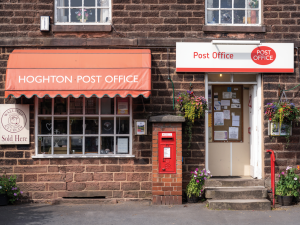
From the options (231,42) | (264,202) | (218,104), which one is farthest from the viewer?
(218,104)

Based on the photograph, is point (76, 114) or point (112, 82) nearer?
point (112, 82)

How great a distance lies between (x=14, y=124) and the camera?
691 centimetres

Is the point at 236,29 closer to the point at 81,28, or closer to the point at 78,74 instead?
the point at 81,28

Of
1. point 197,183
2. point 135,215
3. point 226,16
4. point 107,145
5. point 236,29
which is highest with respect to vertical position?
point 226,16

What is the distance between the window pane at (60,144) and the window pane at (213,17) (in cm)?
442

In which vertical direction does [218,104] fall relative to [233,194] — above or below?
above

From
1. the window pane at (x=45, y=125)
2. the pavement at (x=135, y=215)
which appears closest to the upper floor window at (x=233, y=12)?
the pavement at (x=135, y=215)

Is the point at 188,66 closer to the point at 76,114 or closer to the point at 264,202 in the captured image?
the point at 76,114

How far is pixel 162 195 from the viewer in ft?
21.8

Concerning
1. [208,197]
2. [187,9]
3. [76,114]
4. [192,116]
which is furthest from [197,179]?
[187,9]

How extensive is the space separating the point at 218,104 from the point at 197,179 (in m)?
2.07

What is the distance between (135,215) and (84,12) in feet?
15.6

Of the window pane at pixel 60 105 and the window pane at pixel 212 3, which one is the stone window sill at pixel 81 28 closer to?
the window pane at pixel 60 105

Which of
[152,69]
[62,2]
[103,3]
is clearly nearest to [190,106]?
[152,69]
